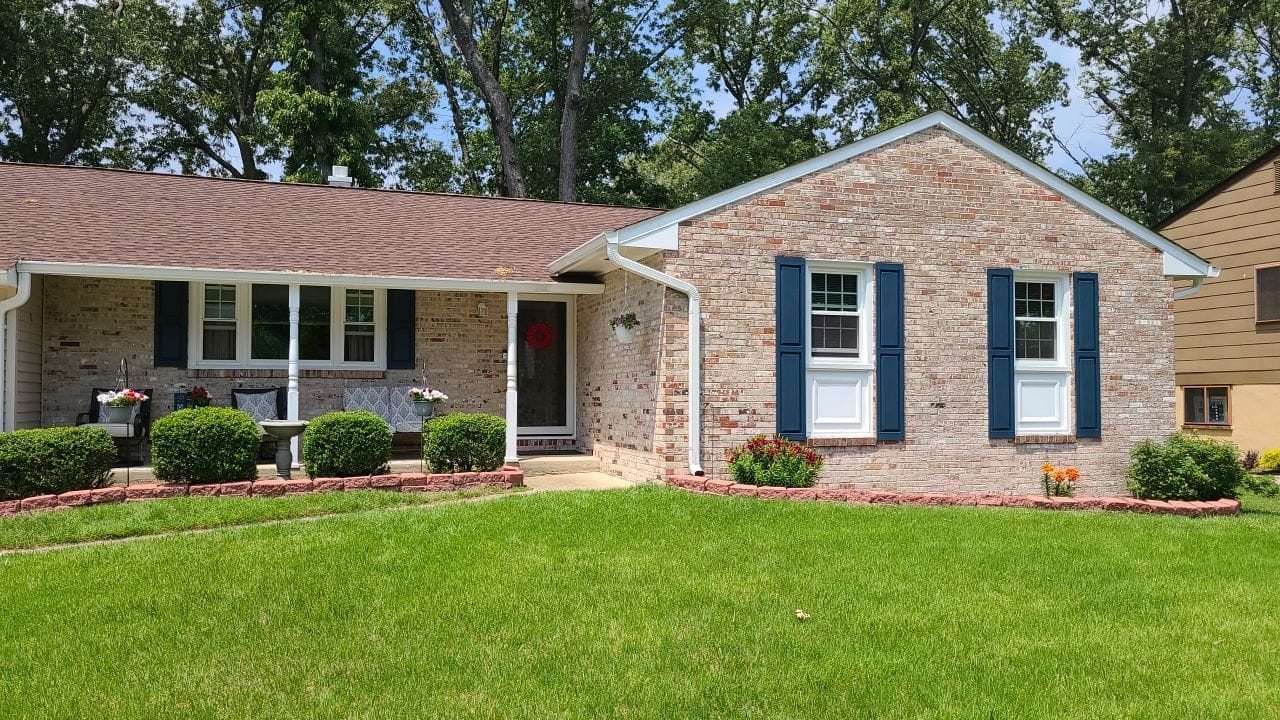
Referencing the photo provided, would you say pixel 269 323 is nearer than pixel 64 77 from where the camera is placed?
Yes

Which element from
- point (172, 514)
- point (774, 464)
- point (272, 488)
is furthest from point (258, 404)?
point (774, 464)

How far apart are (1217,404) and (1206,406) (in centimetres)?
20

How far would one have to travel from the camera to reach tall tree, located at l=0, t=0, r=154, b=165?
82.1ft

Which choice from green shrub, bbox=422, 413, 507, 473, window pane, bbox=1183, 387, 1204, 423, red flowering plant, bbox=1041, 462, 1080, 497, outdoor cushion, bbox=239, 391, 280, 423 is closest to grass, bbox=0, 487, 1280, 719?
green shrub, bbox=422, 413, 507, 473

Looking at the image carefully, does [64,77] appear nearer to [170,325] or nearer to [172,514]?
[170,325]

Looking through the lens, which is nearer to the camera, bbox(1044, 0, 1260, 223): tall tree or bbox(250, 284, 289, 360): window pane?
bbox(250, 284, 289, 360): window pane

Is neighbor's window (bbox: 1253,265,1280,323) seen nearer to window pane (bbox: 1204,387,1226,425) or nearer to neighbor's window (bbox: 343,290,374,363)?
window pane (bbox: 1204,387,1226,425)

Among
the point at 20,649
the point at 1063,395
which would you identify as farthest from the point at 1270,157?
the point at 20,649

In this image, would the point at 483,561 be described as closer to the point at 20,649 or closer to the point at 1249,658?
the point at 20,649

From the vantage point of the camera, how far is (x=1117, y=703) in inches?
171

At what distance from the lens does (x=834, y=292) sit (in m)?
11.2

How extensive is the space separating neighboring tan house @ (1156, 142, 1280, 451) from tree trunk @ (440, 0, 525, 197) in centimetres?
1568

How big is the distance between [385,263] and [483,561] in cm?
621

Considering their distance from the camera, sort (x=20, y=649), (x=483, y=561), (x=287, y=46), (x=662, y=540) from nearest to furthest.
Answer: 1. (x=20, y=649)
2. (x=483, y=561)
3. (x=662, y=540)
4. (x=287, y=46)
